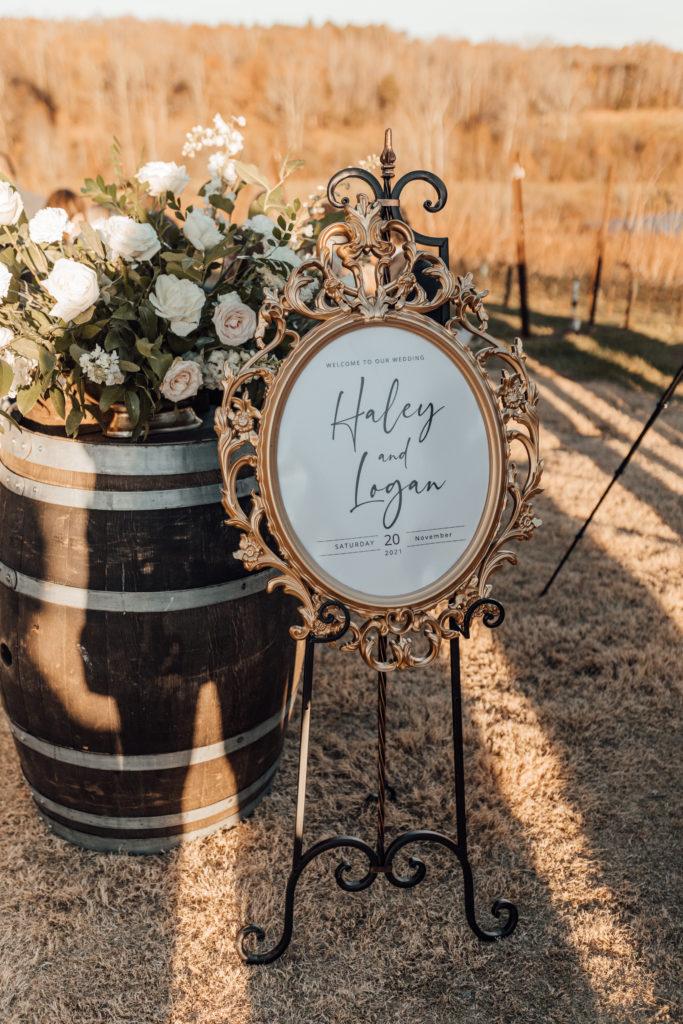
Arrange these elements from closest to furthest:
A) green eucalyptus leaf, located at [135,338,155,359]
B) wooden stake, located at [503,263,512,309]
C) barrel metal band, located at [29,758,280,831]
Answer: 1. green eucalyptus leaf, located at [135,338,155,359]
2. barrel metal band, located at [29,758,280,831]
3. wooden stake, located at [503,263,512,309]

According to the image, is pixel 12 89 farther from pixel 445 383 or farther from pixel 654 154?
pixel 445 383

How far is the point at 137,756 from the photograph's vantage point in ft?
6.45

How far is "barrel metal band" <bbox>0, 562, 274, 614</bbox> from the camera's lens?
1813mm

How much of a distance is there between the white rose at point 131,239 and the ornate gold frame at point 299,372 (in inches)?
14.7

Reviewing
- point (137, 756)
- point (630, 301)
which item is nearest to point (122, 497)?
point (137, 756)

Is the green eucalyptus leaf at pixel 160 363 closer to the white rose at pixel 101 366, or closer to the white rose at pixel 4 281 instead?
the white rose at pixel 101 366

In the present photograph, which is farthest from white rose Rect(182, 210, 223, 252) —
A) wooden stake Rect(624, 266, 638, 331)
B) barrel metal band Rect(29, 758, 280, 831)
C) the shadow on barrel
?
wooden stake Rect(624, 266, 638, 331)

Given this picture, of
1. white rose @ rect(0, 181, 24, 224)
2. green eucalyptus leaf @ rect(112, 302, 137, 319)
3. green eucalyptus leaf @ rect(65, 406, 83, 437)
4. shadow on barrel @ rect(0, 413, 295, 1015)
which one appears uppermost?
white rose @ rect(0, 181, 24, 224)

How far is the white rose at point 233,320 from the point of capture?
172cm

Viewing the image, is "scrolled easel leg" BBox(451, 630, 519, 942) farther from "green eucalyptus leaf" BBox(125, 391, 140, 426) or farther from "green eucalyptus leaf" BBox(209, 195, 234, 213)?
"green eucalyptus leaf" BBox(209, 195, 234, 213)

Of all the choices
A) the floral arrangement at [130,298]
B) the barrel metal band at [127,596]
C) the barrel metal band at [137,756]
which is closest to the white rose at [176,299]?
the floral arrangement at [130,298]

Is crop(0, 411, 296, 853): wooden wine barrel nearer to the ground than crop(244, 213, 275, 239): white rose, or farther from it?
nearer to the ground

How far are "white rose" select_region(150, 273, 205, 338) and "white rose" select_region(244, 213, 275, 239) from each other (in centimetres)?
35

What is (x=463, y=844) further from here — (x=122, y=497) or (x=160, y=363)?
(x=160, y=363)
